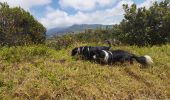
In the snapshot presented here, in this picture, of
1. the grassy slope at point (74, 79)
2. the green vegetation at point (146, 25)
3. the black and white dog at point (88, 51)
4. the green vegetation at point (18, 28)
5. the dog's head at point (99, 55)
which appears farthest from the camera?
the green vegetation at point (146, 25)

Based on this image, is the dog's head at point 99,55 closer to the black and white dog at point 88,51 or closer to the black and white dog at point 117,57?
the black and white dog at point 117,57

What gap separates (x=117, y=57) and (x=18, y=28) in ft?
26.2

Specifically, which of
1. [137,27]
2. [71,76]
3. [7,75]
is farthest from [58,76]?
[137,27]

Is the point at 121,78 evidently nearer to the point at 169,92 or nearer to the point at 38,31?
the point at 169,92

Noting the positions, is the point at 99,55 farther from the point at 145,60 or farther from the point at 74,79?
the point at 74,79

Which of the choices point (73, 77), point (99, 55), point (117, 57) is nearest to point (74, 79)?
point (73, 77)

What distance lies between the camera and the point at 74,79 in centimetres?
933

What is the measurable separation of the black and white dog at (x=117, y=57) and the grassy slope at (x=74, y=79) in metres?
0.29

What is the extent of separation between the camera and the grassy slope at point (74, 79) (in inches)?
337

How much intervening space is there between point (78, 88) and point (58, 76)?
84cm

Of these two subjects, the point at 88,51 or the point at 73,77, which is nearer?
the point at 73,77

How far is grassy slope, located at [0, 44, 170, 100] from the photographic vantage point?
8.57m

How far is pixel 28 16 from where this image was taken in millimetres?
20688

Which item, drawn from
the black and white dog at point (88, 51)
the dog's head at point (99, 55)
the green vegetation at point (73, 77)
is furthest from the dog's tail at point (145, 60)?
the black and white dog at point (88, 51)
